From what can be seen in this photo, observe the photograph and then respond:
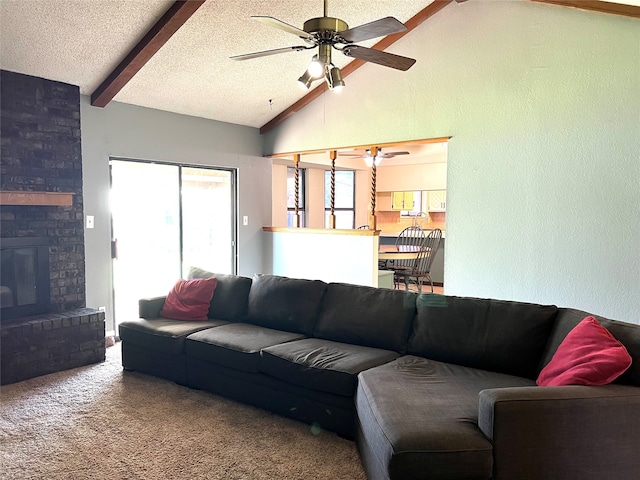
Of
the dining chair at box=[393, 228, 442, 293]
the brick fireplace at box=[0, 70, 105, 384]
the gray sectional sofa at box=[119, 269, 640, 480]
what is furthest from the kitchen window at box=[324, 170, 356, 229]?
the brick fireplace at box=[0, 70, 105, 384]

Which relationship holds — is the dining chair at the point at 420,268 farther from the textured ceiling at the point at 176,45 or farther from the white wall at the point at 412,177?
the textured ceiling at the point at 176,45

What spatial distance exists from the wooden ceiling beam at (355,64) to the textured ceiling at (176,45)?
3.4 inches

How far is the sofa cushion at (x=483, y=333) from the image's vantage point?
2531mm

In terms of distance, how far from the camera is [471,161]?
→ 4430 millimetres

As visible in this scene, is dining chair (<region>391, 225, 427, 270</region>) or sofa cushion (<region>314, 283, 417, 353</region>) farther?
dining chair (<region>391, 225, 427, 270</region>)

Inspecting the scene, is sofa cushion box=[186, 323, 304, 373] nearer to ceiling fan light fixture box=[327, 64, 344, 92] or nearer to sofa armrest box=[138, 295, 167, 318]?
sofa armrest box=[138, 295, 167, 318]

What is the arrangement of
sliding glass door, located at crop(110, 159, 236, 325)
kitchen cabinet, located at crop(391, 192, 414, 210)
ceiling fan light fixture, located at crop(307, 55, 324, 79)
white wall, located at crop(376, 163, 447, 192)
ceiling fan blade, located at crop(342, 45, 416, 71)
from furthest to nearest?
kitchen cabinet, located at crop(391, 192, 414, 210)
white wall, located at crop(376, 163, 447, 192)
sliding glass door, located at crop(110, 159, 236, 325)
ceiling fan blade, located at crop(342, 45, 416, 71)
ceiling fan light fixture, located at crop(307, 55, 324, 79)

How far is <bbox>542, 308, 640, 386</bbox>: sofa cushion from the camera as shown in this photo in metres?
1.99

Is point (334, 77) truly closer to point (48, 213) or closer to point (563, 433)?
point (563, 433)

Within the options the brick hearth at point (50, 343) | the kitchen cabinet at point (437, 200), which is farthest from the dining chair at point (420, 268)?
the brick hearth at point (50, 343)

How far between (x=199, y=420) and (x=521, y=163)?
336cm

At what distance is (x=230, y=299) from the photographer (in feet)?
12.8

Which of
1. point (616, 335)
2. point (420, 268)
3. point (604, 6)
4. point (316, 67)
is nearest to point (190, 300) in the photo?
point (316, 67)

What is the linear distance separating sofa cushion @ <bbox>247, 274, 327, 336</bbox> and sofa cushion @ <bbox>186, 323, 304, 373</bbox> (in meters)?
0.08
